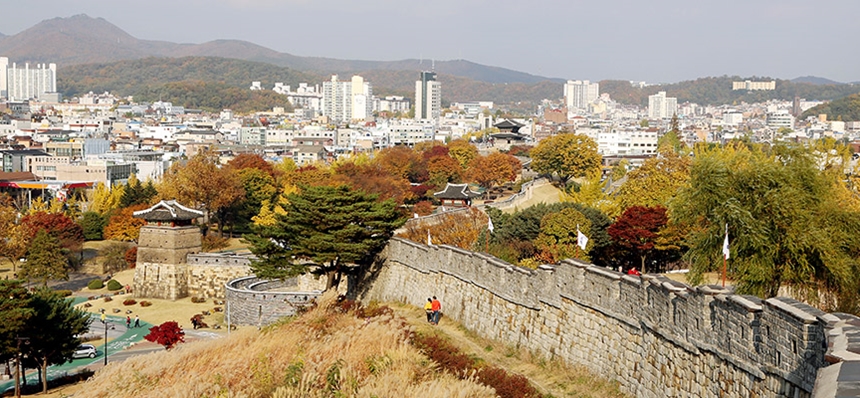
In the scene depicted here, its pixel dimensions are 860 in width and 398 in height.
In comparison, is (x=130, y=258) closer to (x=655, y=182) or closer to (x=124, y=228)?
(x=124, y=228)

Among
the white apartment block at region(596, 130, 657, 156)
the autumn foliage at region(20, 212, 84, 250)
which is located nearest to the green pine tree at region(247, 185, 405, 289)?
the autumn foliage at region(20, 212, 84, 250)

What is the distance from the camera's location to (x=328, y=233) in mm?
26203

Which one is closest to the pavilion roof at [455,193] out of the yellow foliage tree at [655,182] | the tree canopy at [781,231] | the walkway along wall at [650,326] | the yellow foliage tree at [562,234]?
the yellow foliage tree at [655,182]

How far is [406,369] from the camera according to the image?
13.0m

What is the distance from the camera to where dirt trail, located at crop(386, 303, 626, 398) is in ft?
44.2

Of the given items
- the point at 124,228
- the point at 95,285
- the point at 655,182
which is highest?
the point at 655,182

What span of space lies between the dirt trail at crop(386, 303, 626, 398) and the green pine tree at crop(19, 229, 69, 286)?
99.5 feet

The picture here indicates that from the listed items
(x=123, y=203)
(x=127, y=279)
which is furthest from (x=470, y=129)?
(x=127, y=279)

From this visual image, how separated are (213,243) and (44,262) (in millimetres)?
8780

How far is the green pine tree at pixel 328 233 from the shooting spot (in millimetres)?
25969

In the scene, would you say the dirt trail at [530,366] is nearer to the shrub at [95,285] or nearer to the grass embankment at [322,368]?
the grass embankment at [322,368]

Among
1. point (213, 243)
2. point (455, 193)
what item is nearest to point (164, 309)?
point (213, 243)

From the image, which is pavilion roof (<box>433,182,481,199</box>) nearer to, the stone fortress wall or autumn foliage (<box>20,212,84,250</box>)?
the stone fortress wall

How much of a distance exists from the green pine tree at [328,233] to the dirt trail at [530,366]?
5.89 meters
